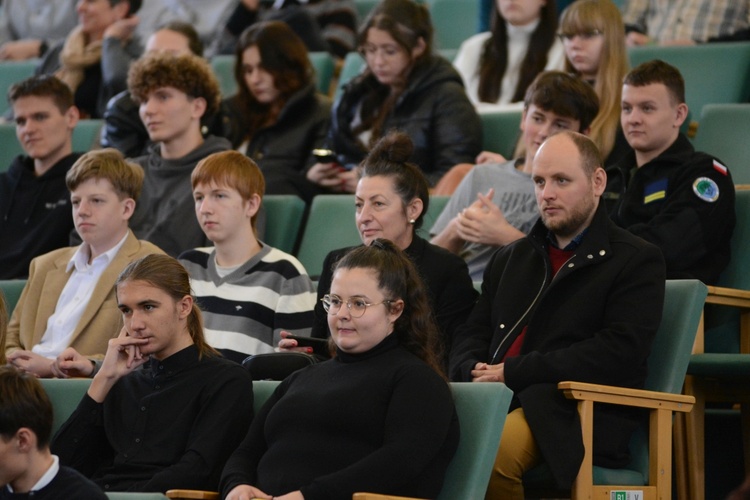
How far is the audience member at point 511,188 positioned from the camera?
12.5 feet

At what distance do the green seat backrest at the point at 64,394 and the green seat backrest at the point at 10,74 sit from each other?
3655 mm

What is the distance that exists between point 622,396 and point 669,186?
3.41 feet

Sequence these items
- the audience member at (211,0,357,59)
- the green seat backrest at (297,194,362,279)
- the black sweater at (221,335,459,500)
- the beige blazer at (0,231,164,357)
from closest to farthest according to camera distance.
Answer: the black sweater at (221,335,459,500)
the beige blazer at (0,231,164,357)
the green seat backrest at (297,194,362,279)
the audience member at (211,0,357,59)

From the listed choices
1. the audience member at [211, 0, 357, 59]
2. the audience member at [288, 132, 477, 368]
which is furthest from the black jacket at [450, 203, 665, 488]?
the audience member at [211, 0, 357, 59]

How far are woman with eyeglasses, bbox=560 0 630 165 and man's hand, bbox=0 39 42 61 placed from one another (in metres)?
3.48

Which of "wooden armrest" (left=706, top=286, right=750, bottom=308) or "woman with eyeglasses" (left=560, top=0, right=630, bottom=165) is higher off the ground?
"woman with eyeglasses" (left=560, top=0, right=630, bottom=165)

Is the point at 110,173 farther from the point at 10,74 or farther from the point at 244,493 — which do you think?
the point at 10,74

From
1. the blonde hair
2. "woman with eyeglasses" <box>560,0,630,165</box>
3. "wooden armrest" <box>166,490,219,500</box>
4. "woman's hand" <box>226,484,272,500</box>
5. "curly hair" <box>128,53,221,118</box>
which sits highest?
"woman with eyeglasses" <box>560,0,630,165</box>

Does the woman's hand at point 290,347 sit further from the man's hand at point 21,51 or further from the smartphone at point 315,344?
the man's hand at point 21,51

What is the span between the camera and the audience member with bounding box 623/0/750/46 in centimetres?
536

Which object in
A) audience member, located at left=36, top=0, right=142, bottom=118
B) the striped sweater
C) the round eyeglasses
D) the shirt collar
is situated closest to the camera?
the round eyeglasses

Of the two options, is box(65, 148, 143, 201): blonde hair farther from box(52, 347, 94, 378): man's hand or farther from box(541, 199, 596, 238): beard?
box(541, 199, 596, 238): beard

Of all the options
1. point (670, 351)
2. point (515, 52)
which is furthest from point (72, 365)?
point (515, 52)

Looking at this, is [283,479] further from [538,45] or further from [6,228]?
[538,45]
